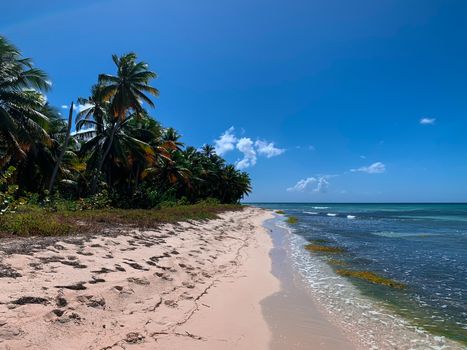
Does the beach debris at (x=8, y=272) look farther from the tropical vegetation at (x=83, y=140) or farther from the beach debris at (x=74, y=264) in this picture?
the tropical vegetation at (x=83, y=140)

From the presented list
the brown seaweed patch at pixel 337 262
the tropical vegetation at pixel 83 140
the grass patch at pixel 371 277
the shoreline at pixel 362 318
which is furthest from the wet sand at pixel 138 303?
the tropical vegetation at pixel 83 140

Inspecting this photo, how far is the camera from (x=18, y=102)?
59.8 ft

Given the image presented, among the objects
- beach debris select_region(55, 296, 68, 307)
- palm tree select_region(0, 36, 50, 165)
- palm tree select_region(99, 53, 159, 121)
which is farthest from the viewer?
palm tree select_region(99, 53, 159, 121)

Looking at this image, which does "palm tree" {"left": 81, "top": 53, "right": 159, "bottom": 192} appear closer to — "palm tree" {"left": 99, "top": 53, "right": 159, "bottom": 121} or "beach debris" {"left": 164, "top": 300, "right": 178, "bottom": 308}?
"palm tree" {"left": 99, "top": 53, "right": 159, "bottom": 121}

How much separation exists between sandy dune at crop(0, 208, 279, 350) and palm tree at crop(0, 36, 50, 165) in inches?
498

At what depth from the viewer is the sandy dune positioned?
408cm

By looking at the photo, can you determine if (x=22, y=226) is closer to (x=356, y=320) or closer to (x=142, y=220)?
(x=142, y=220)

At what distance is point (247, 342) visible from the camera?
4.79 meters

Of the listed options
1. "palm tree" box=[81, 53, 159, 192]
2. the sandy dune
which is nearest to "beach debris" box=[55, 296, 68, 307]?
the sandy dune

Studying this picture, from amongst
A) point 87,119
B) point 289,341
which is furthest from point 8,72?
point 289,341

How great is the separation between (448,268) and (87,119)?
25821 millimetres

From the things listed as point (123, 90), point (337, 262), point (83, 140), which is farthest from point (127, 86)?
point (337, 262)

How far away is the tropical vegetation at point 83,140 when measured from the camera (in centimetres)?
1833

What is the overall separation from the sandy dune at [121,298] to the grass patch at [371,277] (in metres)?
2.63
